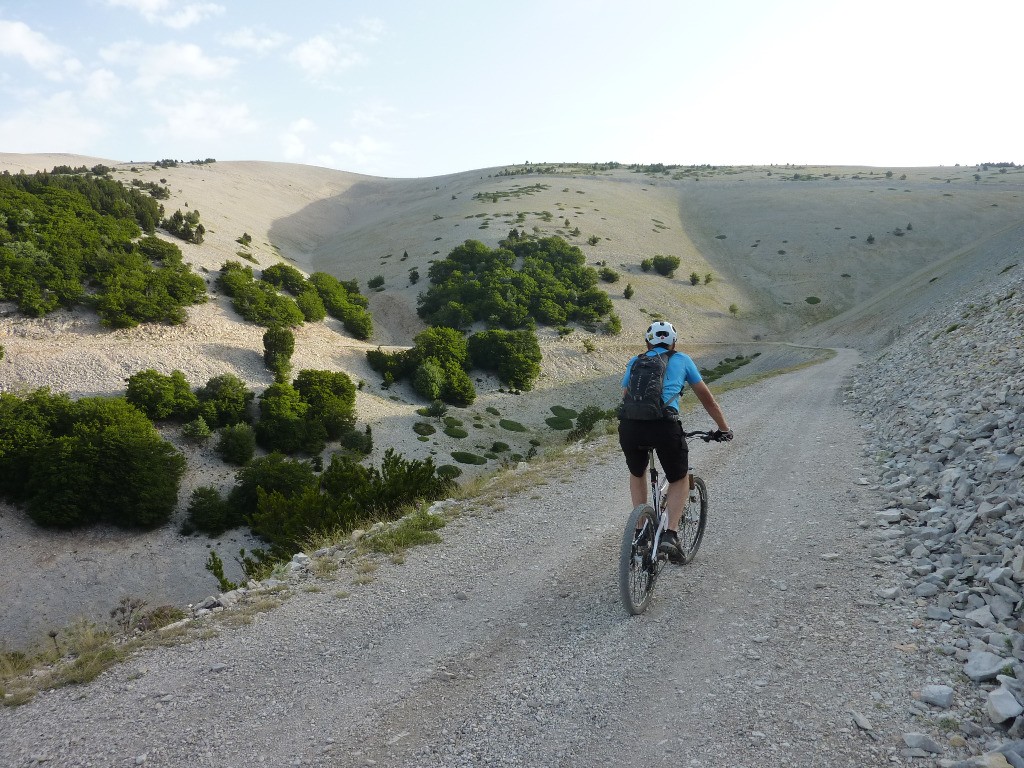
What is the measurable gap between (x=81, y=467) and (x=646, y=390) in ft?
72.2

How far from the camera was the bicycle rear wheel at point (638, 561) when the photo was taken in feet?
18.2

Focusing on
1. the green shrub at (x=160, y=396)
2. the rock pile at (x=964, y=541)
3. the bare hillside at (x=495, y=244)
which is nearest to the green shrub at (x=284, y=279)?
the bare hillside at (x=495, y=244)

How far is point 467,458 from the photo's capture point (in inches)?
1108

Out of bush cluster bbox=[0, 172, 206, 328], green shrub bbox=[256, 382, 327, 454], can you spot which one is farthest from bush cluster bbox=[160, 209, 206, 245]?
green shrub bbox=[256, 382, 327, 454]

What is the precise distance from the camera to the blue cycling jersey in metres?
5.71

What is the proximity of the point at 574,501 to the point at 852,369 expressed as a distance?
25.4 m

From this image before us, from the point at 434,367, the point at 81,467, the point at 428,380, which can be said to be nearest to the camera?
the point at 81,467

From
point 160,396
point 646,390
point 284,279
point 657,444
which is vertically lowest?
point 657,444

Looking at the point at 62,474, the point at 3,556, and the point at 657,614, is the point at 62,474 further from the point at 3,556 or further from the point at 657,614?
the point at 657,614

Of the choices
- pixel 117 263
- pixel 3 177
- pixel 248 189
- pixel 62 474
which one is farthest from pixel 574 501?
pixel 248 189

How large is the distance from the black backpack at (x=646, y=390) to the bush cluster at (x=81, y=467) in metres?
20.6

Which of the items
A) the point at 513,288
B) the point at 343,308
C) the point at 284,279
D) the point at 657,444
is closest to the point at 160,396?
the point at 343,308

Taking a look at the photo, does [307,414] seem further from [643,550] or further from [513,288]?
[513,288]

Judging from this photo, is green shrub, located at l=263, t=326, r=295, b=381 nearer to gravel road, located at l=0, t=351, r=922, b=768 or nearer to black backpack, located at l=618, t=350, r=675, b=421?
gravel road, located at l=0, t=351, r=922, b=768
